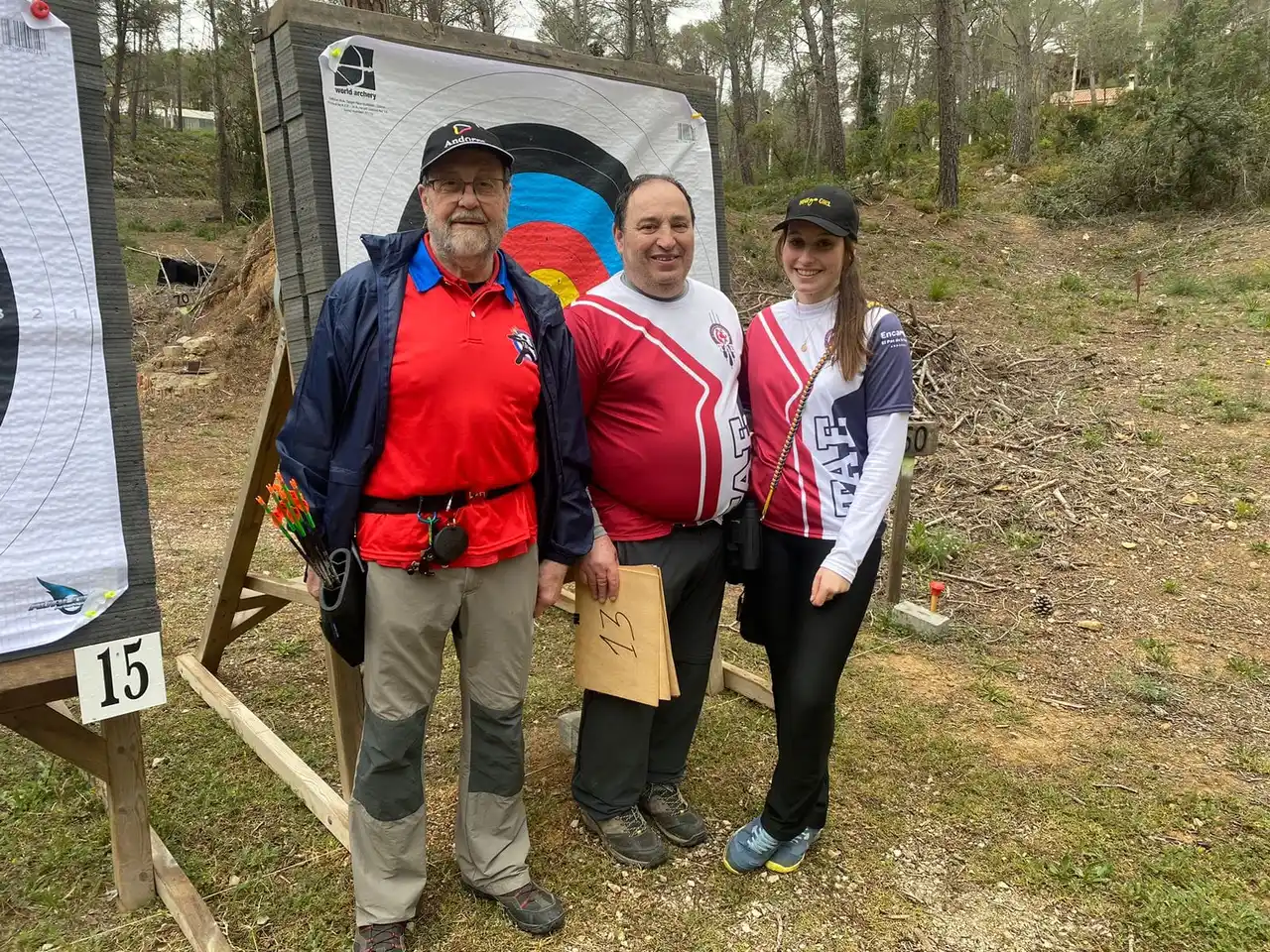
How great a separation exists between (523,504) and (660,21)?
2412cm

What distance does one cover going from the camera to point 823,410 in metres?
2.08

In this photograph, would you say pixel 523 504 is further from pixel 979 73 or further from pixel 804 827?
pixel 979 73

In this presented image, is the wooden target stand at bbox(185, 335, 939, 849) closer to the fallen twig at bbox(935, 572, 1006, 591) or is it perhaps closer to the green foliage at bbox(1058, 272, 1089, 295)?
the fallen twig at bbox(935, 572, 1006, 591)

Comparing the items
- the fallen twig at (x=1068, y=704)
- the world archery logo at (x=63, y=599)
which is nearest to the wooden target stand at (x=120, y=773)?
the world archery logo at (x=63, y=599)

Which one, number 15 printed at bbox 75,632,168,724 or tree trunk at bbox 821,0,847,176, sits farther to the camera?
tree trunk at bbox 821,0,847,176

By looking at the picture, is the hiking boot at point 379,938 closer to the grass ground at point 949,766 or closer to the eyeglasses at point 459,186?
the grass ground at point 949,766

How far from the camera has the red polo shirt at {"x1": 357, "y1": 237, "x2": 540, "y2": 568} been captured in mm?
1817

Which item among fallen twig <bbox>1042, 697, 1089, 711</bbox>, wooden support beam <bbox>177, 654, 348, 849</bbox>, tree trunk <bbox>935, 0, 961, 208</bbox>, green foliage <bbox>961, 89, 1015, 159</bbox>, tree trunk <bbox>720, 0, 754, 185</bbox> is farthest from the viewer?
tree trunk <bbox>720, 0, 754, 185</bbox>

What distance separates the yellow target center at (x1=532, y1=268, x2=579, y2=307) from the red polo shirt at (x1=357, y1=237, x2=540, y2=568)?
940 mm

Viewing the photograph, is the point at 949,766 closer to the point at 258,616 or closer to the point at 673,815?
the point at 673,815

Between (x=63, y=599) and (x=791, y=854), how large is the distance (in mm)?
1983

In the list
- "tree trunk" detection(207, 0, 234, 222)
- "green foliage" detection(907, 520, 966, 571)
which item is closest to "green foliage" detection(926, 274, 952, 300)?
"green foliage" detection(907, 520, 966, 571)

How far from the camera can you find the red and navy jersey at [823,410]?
2.06 metres

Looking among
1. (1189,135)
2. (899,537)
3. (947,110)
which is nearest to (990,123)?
(1189,135)
